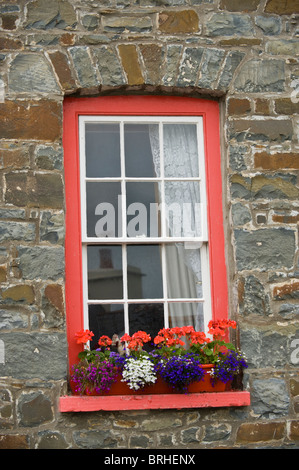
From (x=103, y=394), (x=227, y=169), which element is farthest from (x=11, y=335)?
(x=227, y=169)

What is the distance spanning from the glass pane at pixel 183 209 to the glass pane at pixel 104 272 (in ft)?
1.55

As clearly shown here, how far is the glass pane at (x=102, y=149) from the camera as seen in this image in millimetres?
6383

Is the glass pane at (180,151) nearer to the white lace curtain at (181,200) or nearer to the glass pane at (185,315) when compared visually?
the white lace curtain at (181,200)

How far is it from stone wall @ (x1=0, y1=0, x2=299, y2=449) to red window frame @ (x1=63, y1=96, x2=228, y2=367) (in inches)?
3.2

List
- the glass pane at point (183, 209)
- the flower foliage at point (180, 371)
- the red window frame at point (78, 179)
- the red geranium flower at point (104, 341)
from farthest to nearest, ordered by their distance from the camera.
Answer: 1. the glass pane at point (183, 209)
2. the red window frame at point (78, 179)
3. the red geranium flower at point (104, 341)
4. the flower foliage at point (180, 371)

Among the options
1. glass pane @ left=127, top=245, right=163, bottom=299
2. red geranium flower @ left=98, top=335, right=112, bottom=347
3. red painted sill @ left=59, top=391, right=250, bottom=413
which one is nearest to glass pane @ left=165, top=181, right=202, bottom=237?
glass pane @ left=127, top=245, right=163, bottom=299

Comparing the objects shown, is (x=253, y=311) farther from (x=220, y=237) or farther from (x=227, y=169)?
(x=227, y=169)

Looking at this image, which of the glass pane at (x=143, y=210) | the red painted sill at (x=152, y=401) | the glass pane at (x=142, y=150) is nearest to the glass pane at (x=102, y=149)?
the glass pane at (x=142, y=150)

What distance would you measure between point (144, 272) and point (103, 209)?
59 centimetres

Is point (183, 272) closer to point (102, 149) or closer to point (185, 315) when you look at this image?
point (185, 315)

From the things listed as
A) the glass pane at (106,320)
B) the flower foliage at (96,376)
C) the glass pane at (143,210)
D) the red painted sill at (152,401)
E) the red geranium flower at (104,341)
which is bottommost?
the red painted sill at (152,401)

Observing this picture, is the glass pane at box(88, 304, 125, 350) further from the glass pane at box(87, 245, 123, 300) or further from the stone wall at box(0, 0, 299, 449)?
the stone wall at box(0, 0, 299, 449)

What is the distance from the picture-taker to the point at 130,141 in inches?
254

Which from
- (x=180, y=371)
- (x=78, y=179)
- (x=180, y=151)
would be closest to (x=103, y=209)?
(x=78, y=179)
